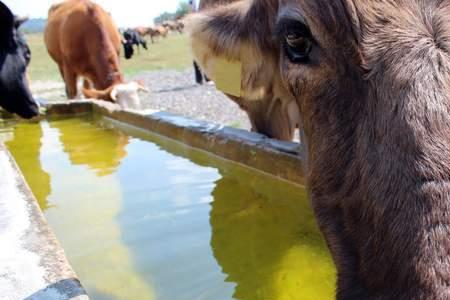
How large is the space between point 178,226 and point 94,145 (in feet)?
9.21

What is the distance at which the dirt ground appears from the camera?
9406 millimetres

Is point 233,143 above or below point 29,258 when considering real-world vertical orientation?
below

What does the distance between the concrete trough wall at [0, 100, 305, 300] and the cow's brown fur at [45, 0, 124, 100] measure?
445 centimetres

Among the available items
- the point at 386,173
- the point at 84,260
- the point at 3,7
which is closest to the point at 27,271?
the point at 84,260

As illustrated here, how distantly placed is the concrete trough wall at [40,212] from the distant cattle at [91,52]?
4169mm

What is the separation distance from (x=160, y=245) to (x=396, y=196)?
211 cm

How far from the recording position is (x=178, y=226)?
11.7ft

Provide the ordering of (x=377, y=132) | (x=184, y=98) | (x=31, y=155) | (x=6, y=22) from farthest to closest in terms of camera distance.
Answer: (x=184, y=98)
(x=6, y=22)
(x=31, y=155)
(x=377, y=132)

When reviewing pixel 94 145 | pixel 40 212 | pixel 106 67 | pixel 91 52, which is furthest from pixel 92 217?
pixel 91 52

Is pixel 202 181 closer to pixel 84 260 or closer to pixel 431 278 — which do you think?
pixel 84 260

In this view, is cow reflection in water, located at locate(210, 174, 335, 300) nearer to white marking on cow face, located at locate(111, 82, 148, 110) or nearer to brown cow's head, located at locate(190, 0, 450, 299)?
brown cow's head, located at locate(190, 0, 450, 299)

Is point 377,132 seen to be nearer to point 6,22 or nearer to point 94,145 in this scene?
point 94,145

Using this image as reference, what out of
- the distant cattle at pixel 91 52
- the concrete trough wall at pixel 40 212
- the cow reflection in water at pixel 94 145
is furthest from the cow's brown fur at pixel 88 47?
the concrete trough wall at pixel 40 212

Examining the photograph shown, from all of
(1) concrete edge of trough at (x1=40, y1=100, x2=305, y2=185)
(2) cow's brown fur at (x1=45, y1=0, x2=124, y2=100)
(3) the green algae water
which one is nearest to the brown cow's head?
(1) concrete edge of trough at (x1=40, y1=100, x2=305, y2=185)
